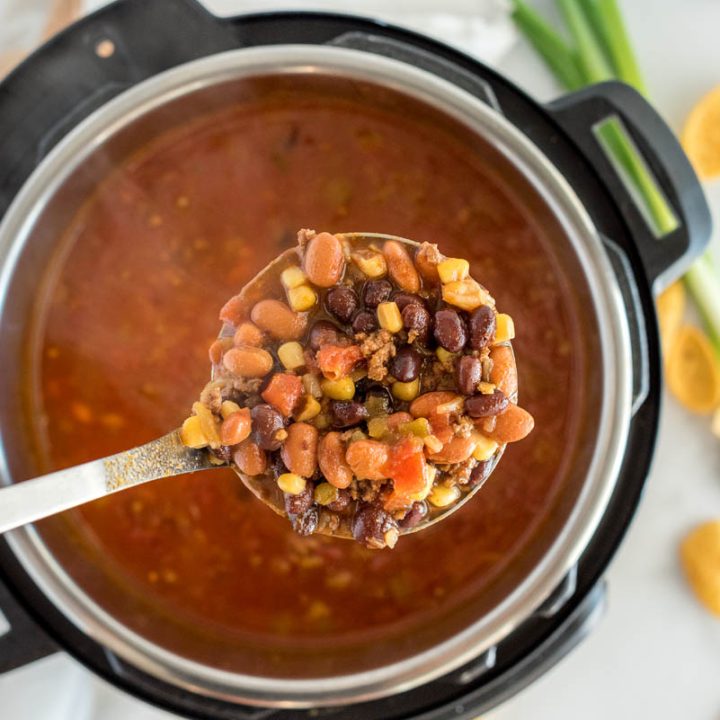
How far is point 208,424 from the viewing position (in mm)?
1196

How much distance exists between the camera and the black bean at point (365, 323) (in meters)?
1.19

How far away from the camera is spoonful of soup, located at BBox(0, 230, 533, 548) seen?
1154 mm

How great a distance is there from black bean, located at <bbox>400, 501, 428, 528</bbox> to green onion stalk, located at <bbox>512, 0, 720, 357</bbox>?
88 cm

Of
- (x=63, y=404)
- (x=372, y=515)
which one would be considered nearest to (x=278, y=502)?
(x=372, y=515)

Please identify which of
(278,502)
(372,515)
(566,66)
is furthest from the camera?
(566,66)

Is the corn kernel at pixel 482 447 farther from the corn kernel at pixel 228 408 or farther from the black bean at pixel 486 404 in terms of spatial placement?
the corn kernel at pixel 228 408

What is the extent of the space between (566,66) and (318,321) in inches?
36.1

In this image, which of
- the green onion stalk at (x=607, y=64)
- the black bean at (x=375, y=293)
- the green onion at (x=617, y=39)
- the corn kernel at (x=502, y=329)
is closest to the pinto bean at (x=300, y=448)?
the black bean at (x=375, y=293)

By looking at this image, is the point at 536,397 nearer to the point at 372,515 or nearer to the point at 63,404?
the point at 372,515

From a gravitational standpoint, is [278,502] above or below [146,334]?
below

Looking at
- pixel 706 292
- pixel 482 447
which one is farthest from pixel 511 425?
pixel 706 292

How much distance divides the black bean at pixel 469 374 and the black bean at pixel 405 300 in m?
0.11

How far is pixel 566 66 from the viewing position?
1.74 meters

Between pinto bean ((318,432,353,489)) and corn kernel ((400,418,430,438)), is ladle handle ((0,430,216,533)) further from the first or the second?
corn kernel ((400,418,430,438))
